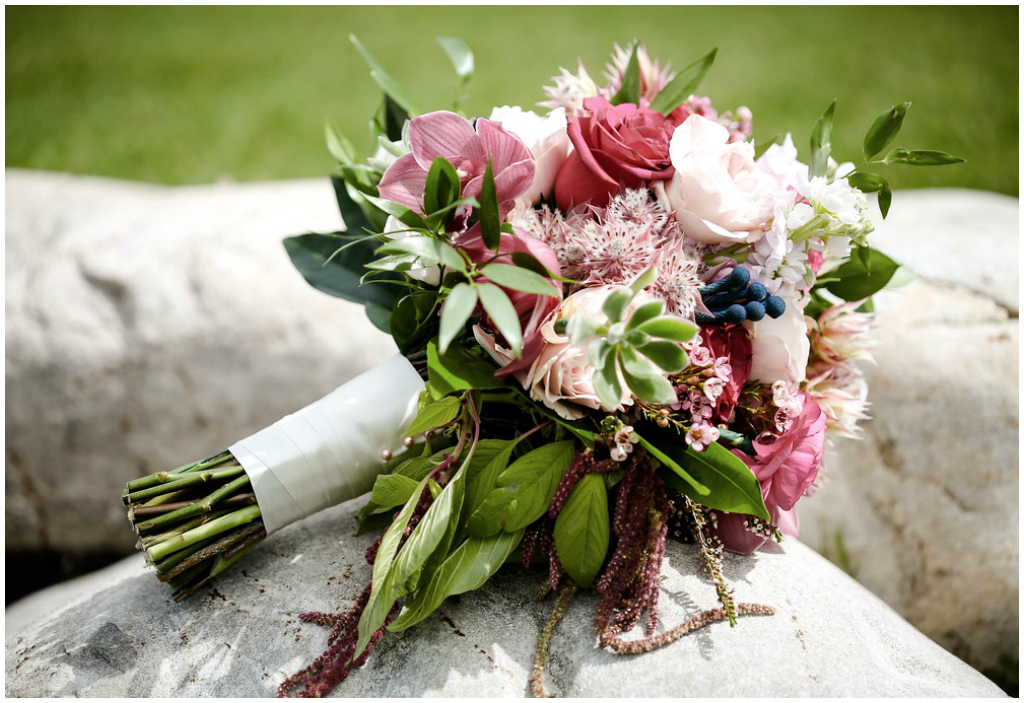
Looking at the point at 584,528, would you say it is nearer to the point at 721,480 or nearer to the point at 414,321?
the point at 721,480

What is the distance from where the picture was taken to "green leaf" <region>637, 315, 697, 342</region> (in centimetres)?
66

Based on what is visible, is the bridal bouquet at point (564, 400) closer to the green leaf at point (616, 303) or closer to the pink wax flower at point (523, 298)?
the pink wax flower at point (523, 298)

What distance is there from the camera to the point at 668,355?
26.0 inches

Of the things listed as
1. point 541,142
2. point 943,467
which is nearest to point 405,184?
point 541,142

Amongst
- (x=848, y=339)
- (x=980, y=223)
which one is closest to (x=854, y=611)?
(x=848, y=339)

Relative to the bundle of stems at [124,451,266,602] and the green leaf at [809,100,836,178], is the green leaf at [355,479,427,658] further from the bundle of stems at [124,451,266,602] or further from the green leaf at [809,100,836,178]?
the green leaf at [809,100,836,178]

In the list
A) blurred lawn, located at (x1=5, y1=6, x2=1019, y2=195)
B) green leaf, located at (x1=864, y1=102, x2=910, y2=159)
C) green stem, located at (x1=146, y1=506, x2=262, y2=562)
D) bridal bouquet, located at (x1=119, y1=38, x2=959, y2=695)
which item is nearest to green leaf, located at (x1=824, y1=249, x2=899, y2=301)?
bridal bouquet, located at (x1=119, y1=38, x2=959, y2=695)

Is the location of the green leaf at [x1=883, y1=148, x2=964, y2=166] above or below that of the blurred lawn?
below

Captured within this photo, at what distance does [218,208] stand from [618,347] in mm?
1862

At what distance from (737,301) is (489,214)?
382 mm

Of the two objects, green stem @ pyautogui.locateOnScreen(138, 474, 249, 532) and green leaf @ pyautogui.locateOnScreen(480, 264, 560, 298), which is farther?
green stem @ pyautogui.locateOnScreen(138, 474, 249, 532)

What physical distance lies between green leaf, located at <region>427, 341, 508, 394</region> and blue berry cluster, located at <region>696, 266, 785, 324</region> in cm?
30

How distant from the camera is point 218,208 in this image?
7.10 ft

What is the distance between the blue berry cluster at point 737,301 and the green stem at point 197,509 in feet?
2.37
